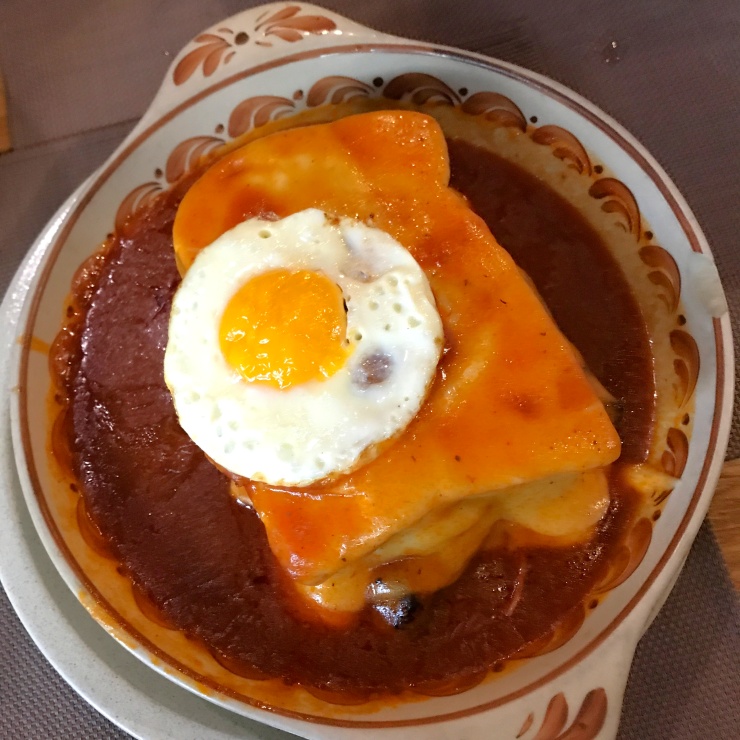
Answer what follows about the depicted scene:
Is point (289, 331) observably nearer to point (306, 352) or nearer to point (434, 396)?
point (306, 352)

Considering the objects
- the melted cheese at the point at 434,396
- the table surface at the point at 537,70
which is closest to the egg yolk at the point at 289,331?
the melted cheese at the point at 434,396

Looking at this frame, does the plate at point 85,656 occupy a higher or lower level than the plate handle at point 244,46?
lower

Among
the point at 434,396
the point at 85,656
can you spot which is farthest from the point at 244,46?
the point at 85,656

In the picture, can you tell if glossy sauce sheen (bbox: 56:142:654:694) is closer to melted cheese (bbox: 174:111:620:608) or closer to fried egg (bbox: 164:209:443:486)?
melted cheese (bbox: 174:111:620:608)

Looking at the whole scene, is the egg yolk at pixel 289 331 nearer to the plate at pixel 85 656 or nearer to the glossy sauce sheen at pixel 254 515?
the glossy sauce sheen at pixel 254 515

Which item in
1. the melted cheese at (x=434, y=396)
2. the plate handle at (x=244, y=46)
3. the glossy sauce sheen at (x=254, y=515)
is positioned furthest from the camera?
the plate handle at (x=244, y=46)

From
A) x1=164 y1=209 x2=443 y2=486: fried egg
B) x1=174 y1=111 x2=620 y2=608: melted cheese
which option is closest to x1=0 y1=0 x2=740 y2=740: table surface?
x1=174 y1=111 x2=620 y2=608: melted cheese

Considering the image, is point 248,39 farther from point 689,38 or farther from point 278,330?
point 689,38
